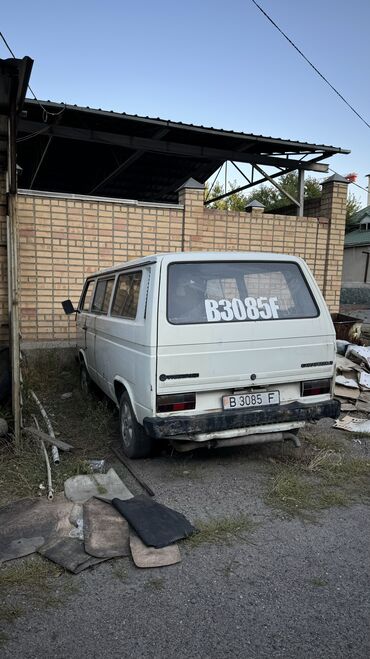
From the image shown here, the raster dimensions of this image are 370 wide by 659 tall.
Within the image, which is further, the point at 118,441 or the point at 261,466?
the point at 118,441

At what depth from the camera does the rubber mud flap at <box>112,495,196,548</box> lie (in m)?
2.84

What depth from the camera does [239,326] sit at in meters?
3.76

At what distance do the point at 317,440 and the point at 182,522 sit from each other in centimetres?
216

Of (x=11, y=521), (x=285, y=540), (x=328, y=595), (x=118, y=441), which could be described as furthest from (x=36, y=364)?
(x=328, y=595)

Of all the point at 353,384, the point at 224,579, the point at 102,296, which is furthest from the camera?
the point at 353,384

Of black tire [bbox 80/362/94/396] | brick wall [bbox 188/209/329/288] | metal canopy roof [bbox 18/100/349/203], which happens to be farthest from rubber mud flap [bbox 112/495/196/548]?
brick wall [bbox 188/209/329/288]

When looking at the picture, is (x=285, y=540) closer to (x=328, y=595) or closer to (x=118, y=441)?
(x=328, y=595)

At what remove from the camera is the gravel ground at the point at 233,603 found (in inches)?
81.2

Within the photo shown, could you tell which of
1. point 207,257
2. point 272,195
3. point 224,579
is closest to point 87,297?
point 207,257

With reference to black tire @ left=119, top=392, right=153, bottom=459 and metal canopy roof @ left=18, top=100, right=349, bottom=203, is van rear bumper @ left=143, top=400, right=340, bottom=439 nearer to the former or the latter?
black tire @ left=119, top=392, right=153, bottom=459

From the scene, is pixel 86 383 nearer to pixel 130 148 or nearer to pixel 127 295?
pixel 127 295

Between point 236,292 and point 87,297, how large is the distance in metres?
3.03

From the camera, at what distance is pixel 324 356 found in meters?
4.00

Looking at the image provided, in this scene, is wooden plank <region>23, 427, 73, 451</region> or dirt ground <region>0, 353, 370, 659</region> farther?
wooden plank <region>23, 427, 73, 451</region>
